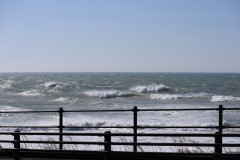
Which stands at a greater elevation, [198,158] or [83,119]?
[198,158]

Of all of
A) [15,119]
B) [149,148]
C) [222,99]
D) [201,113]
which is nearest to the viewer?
[149,148]

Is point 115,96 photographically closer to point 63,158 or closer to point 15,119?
point 15,119

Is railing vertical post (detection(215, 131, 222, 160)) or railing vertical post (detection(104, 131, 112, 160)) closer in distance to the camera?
railing vertical post (detection(215, 131, 222, 160))

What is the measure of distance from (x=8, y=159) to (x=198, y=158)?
3.84 metres

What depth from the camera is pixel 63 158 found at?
7738 millimetres

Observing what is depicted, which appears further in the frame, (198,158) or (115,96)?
(115,96)

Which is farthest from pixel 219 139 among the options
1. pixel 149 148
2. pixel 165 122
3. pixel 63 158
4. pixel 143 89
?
pixel 143 89

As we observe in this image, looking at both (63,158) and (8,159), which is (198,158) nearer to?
(63,158)

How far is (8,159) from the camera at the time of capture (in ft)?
25.5

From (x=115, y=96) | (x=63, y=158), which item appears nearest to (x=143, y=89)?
(x=115, y=96)

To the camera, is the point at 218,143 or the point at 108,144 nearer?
the point at 218,143

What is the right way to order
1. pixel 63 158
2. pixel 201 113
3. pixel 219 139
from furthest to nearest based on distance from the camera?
pixel 201 113 < pixel 63 158 < pixel 219 139

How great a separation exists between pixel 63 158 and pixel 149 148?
4.90 meters

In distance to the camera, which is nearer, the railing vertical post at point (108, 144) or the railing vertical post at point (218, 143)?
the railing vertical post at point (218, 143)
